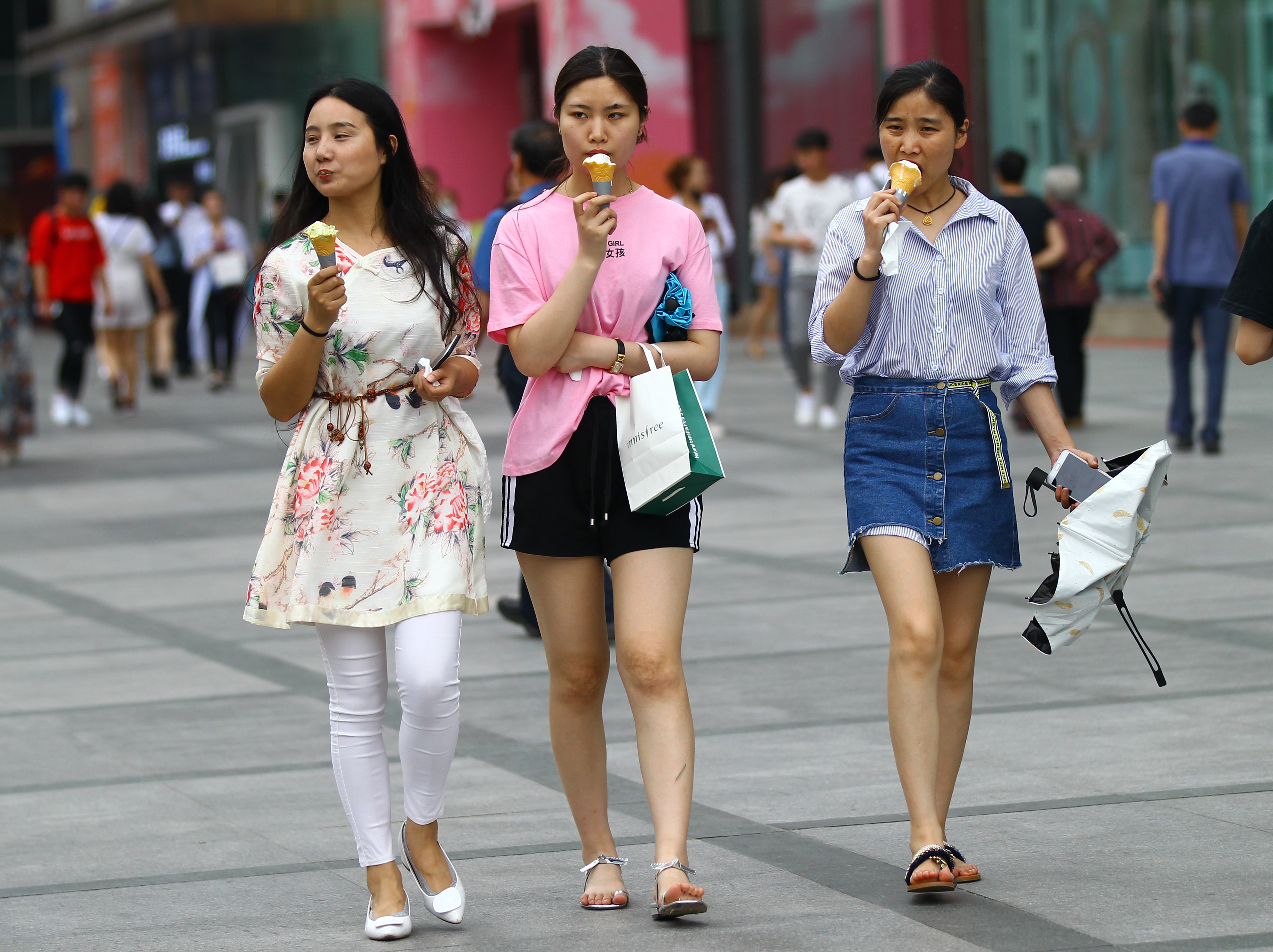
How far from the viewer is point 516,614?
8.10 metres

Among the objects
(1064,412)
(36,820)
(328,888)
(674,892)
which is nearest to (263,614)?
(328,888)

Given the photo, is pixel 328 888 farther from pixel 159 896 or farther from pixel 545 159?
pixel 545 159

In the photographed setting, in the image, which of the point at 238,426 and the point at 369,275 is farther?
the point at 238,426

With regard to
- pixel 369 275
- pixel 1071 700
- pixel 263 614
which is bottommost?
pixel 1071 700

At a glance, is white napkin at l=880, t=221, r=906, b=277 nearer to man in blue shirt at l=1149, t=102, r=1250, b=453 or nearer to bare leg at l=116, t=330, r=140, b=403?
man in blue shirt at l=1149, t=102, r=1250, b=453

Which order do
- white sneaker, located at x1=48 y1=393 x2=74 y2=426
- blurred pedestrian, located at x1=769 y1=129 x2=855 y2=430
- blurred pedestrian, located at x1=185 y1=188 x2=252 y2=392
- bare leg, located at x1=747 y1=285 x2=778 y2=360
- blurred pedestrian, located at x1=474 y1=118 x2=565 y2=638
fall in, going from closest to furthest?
blurred pedestrian, located at x1=474 y1=118 x2=565 y2=638
blurred pedestrian, located at x1=769 y1=129 x2=855 y2=430
white sneaker, located at x1=48 y1=393 x2=74 y2=426
blurred pedestrian, located at x1=185 y1=188 x2=252 y2=392
bare leg, located at x1=747 y1=285 x2=778 y2=360

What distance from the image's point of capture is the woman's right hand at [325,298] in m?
4.14

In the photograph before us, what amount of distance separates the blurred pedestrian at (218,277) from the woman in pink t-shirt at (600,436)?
1656 centimetres

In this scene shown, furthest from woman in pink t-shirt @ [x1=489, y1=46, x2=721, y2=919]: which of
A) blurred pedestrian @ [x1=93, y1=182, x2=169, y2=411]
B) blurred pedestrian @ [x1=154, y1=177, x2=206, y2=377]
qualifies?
blurred pedestrian @ [x1=154, y1=177, x2=206, y2=377]

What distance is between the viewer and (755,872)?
4652 millimetres

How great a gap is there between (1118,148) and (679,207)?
18.1 meters

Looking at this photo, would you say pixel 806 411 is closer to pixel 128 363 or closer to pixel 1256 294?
pixel 128 363

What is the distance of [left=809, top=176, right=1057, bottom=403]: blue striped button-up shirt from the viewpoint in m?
4.54

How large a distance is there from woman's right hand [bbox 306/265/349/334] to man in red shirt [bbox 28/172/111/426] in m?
13.5
